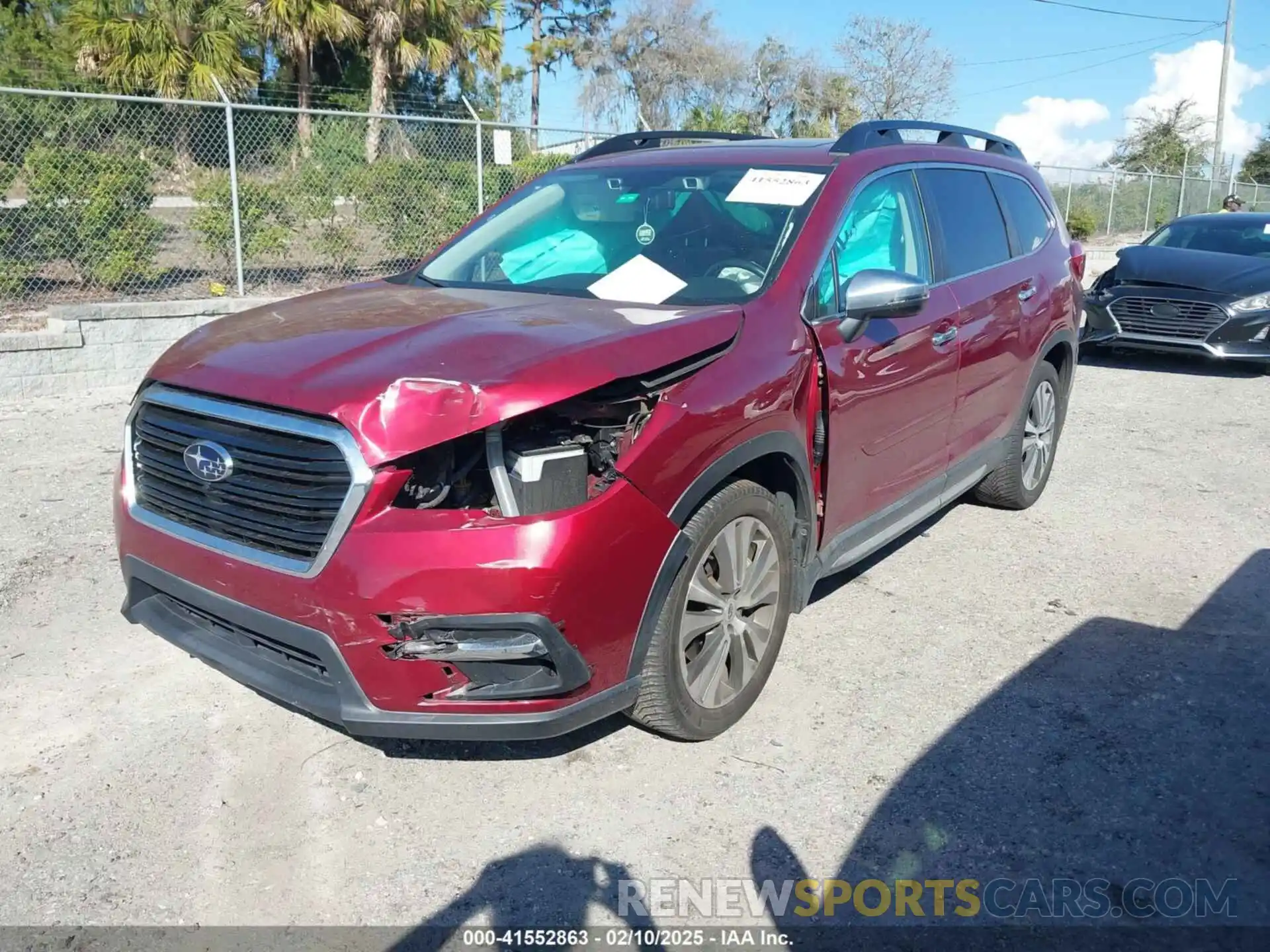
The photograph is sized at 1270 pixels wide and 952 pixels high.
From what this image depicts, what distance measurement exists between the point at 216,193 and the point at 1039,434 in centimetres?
762

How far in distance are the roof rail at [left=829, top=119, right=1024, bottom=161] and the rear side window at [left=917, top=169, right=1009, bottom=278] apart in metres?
0.21

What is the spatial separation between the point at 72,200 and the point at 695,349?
7.80 metres

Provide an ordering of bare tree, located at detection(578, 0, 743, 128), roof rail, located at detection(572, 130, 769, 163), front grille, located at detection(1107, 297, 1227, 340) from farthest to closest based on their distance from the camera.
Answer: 1. bare tree, located at detection(578, 0, 743, 128)
2. front grille, located at detection(1107, 297, 1227, 340)
3. roof rail, located at detection(572, 130, 769, 163)

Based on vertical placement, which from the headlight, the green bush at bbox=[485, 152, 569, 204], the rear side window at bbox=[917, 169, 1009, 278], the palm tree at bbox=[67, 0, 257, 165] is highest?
the palm tree at bbox=[67, 0, 257, 165]

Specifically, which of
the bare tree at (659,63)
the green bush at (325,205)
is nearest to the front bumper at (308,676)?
the green bush at (325,205)

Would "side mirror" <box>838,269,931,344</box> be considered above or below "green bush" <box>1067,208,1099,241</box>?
below

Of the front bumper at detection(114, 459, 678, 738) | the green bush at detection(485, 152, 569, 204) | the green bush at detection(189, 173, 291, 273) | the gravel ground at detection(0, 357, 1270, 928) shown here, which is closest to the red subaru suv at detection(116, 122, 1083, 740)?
the front bumper at detection(114, 459, 678, 738)

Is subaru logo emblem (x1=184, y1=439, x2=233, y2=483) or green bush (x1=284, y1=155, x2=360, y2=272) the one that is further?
green bush (x1=284, y1=155, x2=360, y2=272)

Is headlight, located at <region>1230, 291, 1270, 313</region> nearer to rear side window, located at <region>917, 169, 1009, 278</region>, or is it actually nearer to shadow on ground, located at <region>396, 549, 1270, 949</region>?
rear side window, located at <region>917, 169, 1009, 278</region>

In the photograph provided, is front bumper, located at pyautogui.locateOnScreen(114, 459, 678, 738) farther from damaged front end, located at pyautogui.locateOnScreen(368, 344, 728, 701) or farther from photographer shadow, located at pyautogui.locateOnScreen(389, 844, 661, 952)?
photographer shadow, located at pyautogui.locateOnScreen(389, 844, 661, 952)

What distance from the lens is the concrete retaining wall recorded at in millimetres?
7859

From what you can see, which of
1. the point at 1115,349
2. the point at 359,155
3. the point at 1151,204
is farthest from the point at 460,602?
the point at 1151,204

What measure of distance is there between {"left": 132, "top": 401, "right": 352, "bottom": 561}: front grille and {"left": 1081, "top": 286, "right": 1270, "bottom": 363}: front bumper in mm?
9620

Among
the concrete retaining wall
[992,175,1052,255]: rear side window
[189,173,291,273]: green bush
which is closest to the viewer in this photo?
[992,175,1052,255]: rear side window
